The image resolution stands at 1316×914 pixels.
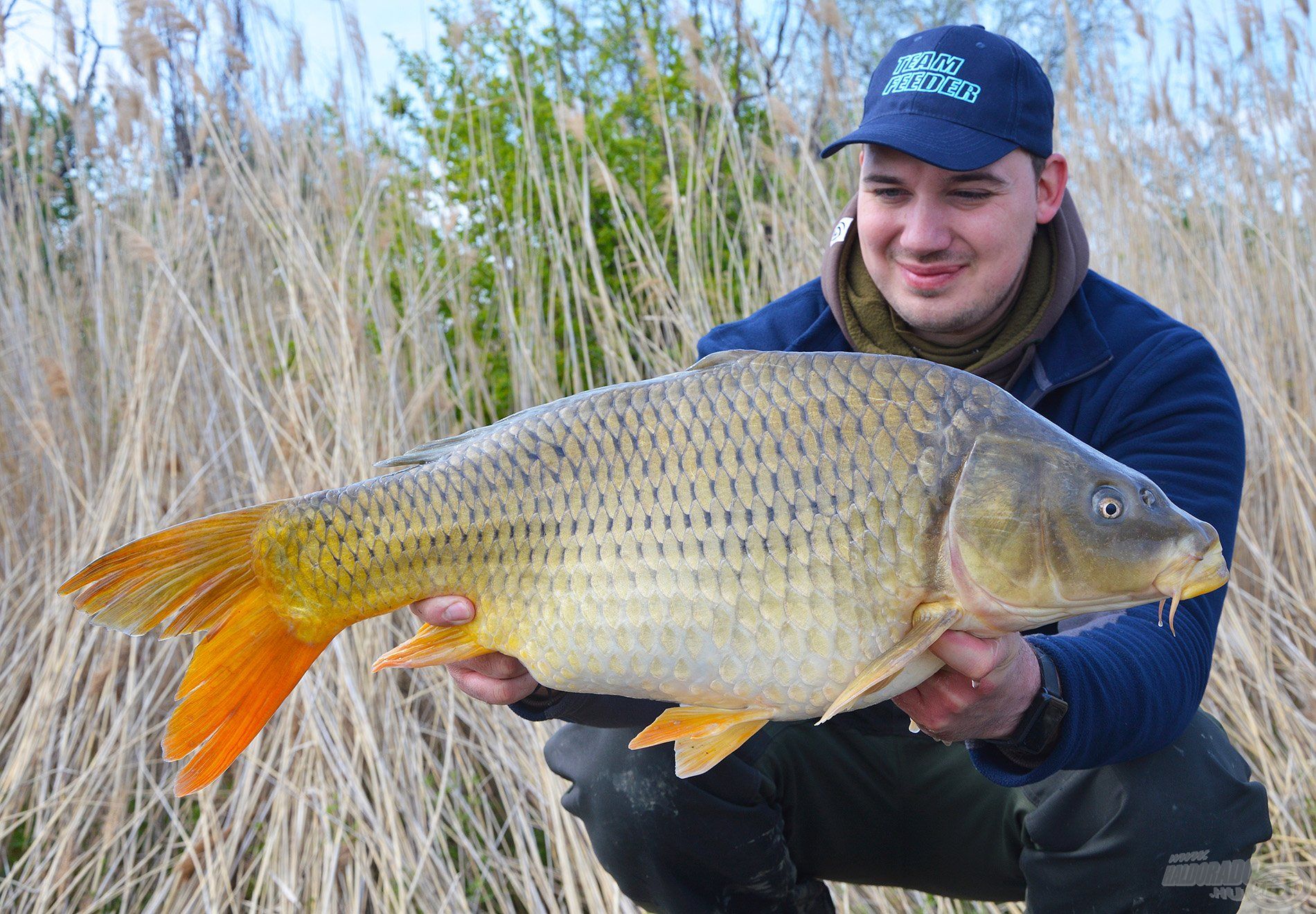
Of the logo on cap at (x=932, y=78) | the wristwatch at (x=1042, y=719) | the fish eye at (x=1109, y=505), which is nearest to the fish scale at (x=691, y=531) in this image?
the fish eye at (x=1109, y=505)

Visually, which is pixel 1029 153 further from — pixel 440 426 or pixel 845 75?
pixel 440 426

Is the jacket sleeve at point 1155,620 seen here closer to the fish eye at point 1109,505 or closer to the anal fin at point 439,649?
the fish eye at point 1109,505

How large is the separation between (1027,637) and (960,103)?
0.72 metres

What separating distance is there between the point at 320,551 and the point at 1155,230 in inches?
95.4

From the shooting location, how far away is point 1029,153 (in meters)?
1.49

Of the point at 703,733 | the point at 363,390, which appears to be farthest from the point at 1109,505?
the point at 363,390

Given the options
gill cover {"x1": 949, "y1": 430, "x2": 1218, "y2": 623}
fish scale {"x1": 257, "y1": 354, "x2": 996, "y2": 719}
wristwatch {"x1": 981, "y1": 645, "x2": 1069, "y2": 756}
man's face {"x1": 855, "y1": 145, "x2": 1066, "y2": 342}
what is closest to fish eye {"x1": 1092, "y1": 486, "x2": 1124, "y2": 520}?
gill cover {"x1": 949, "y1": 430, "x2": 1218, "y2": 623}

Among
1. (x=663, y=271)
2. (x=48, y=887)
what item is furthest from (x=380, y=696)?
(x=663, y=271)

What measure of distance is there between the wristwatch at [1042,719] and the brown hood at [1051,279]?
1.62 ft

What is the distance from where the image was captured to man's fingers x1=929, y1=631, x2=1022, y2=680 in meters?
0.89

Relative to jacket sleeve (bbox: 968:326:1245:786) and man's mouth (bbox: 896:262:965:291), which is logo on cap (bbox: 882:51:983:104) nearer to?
man's mouth (bbox: 896:262:965:291)

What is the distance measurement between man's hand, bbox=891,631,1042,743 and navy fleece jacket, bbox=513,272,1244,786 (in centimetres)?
7

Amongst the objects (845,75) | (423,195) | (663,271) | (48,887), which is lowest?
(48,887)

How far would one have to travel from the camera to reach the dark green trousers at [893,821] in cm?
122
